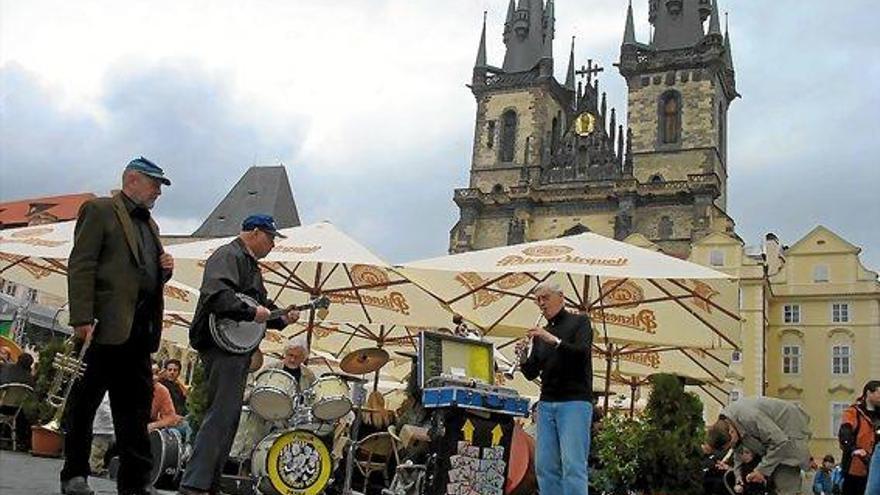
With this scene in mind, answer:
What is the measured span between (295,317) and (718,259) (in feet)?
131

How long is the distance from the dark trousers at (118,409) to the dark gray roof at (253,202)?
183 ft

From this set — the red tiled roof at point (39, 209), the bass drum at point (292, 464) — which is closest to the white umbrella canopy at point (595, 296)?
the bass drum at point (292, 464)

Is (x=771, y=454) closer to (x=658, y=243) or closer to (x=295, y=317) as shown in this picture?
(x=295, y=317)

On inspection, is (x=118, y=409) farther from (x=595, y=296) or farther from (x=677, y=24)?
(x=677, y=24)

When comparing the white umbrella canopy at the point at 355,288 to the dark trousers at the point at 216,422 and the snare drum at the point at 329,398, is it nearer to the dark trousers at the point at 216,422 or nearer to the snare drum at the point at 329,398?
the snare drum at the point at 329,398

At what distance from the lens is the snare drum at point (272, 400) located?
6.50 meters

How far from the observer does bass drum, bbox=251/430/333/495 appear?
6258 mm

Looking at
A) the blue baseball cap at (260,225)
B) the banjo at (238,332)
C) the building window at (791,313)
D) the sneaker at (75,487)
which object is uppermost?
the building window at (791,313)

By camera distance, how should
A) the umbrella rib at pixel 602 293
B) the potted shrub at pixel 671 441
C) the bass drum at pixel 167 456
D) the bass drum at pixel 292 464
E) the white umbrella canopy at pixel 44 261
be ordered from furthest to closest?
the umbrella rib at pixel 602 293 < the white umbrella canopy at pixel 44 261 < the potted shrub at pixel 671 441 < the bass drum at pixel 167 456 < the bass drum at pixel 292 464

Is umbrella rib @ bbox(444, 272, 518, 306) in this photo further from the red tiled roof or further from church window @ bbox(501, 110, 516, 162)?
the red tiled roof

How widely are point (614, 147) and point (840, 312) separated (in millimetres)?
16876

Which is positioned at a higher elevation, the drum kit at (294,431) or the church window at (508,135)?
the church window at (508,135)

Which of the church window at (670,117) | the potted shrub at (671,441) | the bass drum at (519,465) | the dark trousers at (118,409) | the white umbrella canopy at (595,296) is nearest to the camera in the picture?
the dark trousers at (118,409)

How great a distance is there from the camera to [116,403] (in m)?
4.42
